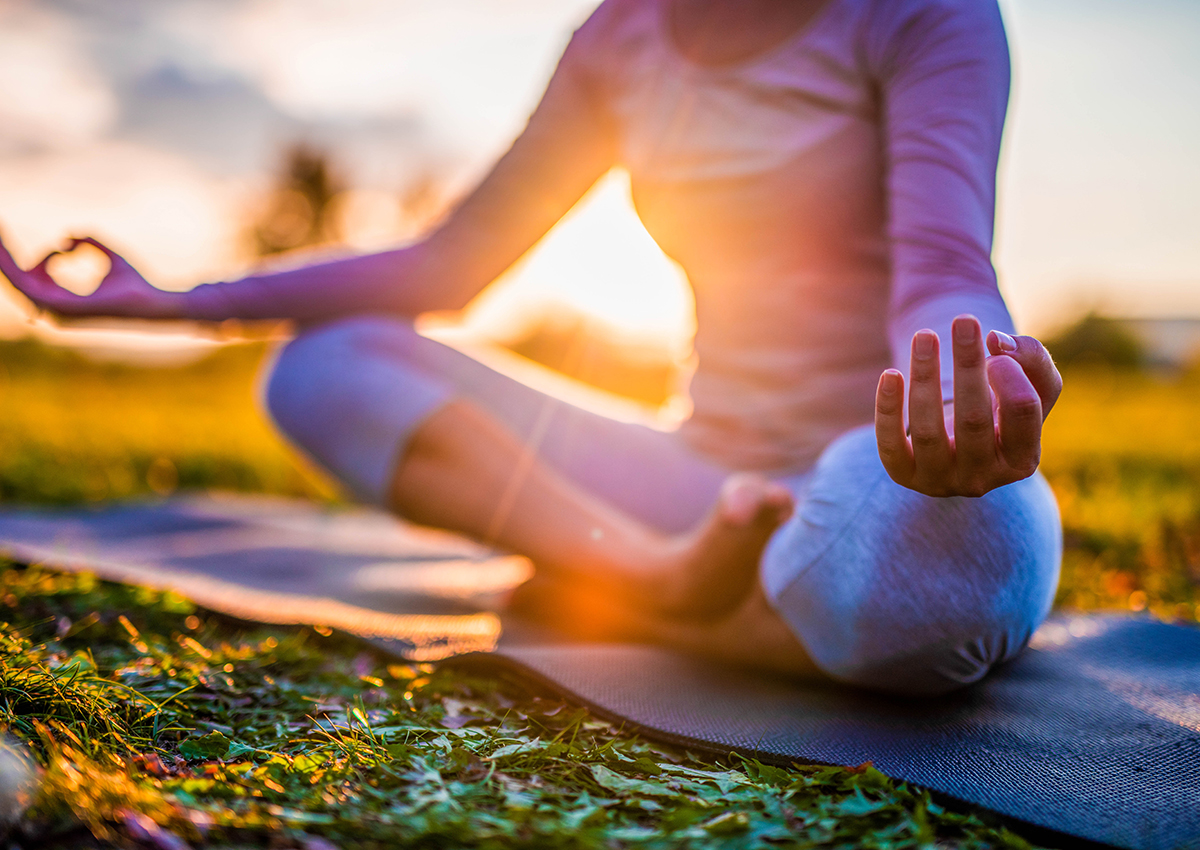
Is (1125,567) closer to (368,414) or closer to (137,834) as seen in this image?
(368,414)

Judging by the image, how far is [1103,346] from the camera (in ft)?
40.9

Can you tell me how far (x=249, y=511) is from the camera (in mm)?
3307

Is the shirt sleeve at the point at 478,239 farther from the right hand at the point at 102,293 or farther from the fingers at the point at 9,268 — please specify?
the fingers at the point at 9,268

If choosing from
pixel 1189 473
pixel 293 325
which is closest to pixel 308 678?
pixel 293 325

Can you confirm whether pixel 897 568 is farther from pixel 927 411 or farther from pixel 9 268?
pixel 9 268

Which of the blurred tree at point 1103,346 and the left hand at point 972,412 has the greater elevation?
the blurred tree at point 1103,346

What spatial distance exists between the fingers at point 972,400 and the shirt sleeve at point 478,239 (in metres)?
1.31

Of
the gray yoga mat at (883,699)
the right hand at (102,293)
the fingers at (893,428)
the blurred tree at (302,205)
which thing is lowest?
the gray yoga mat at (883,699)

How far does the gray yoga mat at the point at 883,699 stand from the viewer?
3.04ft

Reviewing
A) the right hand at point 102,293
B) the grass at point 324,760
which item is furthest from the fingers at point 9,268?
the grass at point 324,760

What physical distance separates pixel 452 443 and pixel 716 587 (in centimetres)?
60

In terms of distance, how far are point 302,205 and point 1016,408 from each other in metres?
Result: 27.4

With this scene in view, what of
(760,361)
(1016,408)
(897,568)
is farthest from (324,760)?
(760,361)

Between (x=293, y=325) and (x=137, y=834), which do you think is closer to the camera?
(x=137, y=834)
